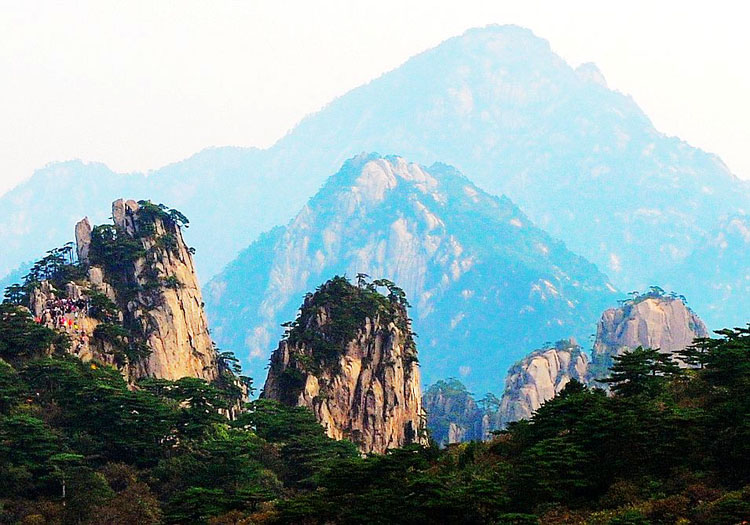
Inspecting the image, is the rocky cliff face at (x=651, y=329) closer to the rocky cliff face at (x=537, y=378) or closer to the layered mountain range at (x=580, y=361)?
the layered mountain range at (x=580, y=361)

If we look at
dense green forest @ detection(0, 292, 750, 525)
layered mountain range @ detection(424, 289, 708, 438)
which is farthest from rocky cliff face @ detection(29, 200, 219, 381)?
layered mountain range @ detection(424, 289, 708, 438)

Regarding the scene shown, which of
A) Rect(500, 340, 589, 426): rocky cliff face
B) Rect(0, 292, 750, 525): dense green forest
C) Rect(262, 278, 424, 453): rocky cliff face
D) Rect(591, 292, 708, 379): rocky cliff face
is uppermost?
Rect(591, 292, 708, 379): rocky cliff face

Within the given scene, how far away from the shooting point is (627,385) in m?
47.8

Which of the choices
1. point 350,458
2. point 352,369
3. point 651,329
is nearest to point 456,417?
point 651,329

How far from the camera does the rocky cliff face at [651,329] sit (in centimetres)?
15950

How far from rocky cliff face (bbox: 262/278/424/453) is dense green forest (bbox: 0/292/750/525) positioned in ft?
54.0

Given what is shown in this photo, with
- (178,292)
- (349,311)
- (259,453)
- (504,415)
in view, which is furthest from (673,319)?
(259,453)

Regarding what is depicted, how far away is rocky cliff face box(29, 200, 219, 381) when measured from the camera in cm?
8181

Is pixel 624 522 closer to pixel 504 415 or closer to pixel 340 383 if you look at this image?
pixel 340 383

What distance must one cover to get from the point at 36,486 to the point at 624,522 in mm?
35430

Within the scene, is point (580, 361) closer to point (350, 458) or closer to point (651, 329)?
point (651, 329)

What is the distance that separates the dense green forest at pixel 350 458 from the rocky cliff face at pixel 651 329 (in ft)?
344

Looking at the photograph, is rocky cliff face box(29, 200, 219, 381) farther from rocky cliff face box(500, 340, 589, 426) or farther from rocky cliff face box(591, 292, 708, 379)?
rocky cliff face box(591, 292, 708, 379)

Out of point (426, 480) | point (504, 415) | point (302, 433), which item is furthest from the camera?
point (504, 415)
